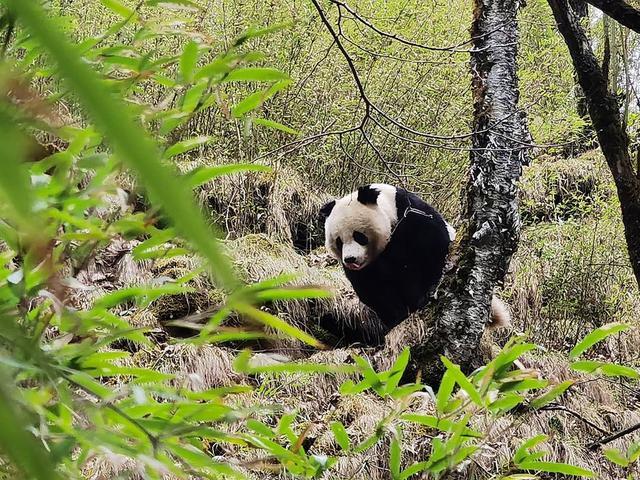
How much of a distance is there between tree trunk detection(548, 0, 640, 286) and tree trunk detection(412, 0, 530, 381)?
235cm

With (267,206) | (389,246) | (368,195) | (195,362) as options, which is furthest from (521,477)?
(267,206)

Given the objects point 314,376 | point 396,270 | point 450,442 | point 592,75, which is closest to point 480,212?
point 396,270

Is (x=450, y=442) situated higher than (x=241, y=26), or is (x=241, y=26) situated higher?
(x=241, y=26)

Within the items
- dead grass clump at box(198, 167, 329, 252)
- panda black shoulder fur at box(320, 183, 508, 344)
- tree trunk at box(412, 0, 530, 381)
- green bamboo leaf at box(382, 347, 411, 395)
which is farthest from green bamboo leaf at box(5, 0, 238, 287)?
dead grass clump at box(198, 167, 329, 252)

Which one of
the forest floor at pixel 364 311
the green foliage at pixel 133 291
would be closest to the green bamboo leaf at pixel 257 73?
the green foliage at pixel 133 291

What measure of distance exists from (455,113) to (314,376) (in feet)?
9.99

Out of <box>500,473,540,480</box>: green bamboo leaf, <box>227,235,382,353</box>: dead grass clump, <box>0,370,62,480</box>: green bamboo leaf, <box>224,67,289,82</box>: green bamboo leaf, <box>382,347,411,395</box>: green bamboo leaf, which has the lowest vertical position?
<box>227,235,382,353</box>: dead grass clump

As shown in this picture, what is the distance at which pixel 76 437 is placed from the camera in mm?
761

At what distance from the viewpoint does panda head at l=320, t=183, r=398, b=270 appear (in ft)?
14.6

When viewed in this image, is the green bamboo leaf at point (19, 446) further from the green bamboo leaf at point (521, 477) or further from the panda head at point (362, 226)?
the panda head at point (362, 226)

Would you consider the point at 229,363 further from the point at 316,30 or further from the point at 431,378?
the point at 316,30

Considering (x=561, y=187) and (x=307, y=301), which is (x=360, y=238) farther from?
(x=561, y=187)

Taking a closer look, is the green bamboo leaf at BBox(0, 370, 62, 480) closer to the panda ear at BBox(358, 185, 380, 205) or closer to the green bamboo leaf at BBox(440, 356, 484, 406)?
Answer: the green bamboo leaf at BBox(440, 356, 484, 406)

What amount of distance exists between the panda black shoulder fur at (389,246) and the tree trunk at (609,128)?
9.30 feet
